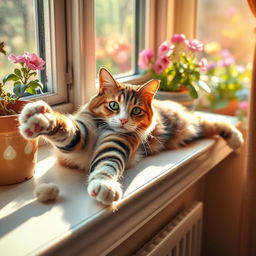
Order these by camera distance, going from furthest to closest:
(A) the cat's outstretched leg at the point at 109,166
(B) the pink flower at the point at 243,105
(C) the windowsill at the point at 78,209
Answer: (B) the pink flower at the point at 243,105
(A) the cat's outstretched leg at the point at 109,166
(C) the windowsill at the point at 78,209

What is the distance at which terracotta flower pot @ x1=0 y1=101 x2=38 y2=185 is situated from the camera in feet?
2.71

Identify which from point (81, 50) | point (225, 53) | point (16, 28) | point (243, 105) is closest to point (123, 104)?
point (81, 50)

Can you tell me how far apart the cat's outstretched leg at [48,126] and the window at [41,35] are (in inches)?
11.2

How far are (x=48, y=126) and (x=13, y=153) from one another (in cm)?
14

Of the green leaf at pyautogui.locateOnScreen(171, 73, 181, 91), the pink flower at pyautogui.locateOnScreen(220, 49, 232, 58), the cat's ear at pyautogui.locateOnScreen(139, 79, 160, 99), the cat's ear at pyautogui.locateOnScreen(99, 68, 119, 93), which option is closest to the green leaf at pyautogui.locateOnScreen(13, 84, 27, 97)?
the cat's ear at pyautogui.locateOnScreen(99, 68, 119, 93)

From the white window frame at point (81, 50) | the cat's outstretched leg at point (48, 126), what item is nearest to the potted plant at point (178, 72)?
the white window frame at point (81, 50)

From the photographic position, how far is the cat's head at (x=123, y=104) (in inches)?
38.0

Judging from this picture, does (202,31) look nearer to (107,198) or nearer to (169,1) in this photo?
(169,1)

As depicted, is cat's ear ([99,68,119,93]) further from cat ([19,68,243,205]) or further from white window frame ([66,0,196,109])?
white window frame ([66,0,196,109])

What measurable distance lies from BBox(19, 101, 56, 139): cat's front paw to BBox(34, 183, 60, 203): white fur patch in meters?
0.12

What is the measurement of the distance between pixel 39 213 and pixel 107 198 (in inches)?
5.6

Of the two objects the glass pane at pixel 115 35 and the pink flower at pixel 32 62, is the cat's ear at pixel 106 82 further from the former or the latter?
the glass pane at pixel 115 35

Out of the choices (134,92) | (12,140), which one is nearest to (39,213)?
(12,140)

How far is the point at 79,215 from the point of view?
29.0 inches
